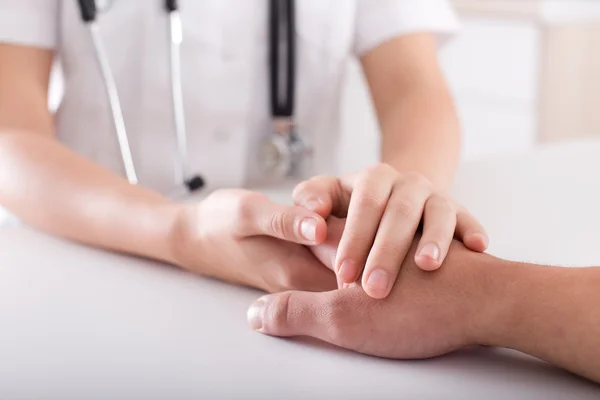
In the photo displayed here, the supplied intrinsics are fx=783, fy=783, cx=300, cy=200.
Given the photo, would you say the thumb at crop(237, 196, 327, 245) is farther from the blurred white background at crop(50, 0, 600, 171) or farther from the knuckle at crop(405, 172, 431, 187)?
the blurred white background at crop(50, 0, 600, 171)

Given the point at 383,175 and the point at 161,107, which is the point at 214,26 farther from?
the point at 383,175

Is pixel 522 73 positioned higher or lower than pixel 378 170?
higher

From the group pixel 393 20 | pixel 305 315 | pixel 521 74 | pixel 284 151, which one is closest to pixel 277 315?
pixel 305 315

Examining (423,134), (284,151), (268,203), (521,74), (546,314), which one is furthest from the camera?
(521,74)

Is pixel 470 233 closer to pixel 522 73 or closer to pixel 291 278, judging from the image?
pixel 291 278

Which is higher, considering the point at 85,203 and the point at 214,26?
the point at 214,26

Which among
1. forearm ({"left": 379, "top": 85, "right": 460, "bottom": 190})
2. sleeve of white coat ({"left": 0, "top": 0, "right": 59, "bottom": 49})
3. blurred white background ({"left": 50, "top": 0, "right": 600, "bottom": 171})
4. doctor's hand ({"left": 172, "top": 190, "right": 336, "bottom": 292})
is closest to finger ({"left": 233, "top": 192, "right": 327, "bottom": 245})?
doctor's hand ({"left": 172, "top": 190, "right": 336, "bottom": 292})

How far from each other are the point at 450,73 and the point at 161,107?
3.17ft

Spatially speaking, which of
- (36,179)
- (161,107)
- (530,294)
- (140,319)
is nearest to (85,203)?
(36,179)

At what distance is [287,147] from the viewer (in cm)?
105

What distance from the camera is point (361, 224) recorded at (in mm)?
559

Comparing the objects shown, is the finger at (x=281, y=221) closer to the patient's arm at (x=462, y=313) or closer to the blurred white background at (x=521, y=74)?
the patient's arm at (x=462, y=313)

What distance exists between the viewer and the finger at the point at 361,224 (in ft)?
1.81

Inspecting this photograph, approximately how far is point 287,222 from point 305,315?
0.07m
